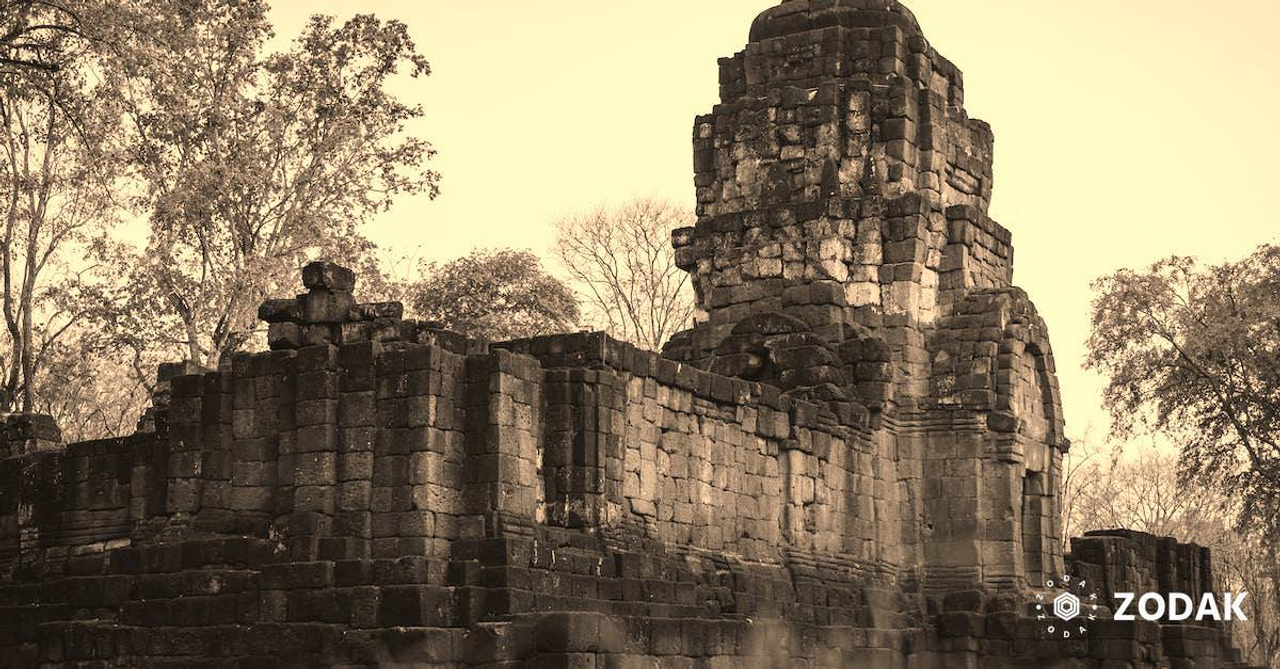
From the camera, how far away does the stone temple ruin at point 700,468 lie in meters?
18.0

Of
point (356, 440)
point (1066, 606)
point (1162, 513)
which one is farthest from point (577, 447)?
point (1162, 513)

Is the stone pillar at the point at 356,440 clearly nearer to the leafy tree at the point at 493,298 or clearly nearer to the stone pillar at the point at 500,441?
the stone pillar at the point at 500,441

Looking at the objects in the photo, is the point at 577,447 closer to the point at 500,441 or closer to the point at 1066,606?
the point at 500,441

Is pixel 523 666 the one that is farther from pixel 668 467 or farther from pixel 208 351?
pixel 208 351

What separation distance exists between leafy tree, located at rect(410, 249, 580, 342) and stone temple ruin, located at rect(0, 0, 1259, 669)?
11.3 metres

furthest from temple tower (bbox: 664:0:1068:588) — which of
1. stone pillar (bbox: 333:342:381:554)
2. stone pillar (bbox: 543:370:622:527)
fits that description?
stone pillar (bbox: 333:342:381:554)

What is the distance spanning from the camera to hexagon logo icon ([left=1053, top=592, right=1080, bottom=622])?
25.8 m

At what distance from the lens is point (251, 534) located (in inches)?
740

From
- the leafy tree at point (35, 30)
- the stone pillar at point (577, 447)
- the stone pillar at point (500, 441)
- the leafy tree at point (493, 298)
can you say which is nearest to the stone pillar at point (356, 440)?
the stone pillar at point (500, 441)

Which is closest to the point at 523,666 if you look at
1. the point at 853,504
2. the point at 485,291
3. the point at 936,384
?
the point at 853,504

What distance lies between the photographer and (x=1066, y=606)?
2600 centimetres

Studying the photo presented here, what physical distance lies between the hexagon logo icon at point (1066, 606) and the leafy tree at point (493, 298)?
14.0 meters

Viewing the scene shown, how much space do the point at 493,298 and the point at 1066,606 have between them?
586 inches

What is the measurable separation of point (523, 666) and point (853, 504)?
28.6 feet
